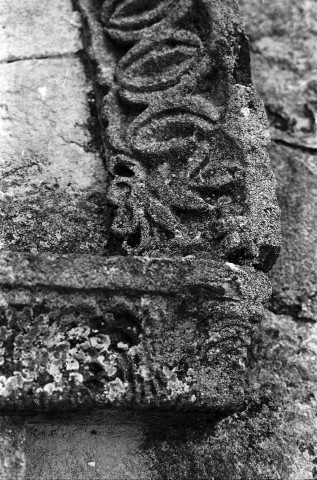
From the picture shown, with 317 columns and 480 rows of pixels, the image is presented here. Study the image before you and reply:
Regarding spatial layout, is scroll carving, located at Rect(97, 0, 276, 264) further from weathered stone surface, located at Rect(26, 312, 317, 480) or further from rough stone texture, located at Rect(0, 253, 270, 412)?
weathered stone surface, located at Rect(26, 312, 317, 480)

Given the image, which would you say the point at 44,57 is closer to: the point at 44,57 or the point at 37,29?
the point at 44,57

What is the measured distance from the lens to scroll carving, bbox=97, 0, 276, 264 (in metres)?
1.50

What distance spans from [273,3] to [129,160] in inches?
41.7

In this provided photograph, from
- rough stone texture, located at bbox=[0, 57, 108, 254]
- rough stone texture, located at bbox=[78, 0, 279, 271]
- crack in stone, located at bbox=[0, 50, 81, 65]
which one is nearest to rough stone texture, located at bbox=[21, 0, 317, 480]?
rough stone texture, located at bbox=[78, 0, 279, 271]

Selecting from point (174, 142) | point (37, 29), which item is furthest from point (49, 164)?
point (37, 29)

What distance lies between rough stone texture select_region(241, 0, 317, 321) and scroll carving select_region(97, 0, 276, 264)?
317 mm

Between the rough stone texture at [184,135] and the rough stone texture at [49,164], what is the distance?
76 mm

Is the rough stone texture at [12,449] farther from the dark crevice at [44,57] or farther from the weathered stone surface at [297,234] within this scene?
the dark crevice at [44,57]

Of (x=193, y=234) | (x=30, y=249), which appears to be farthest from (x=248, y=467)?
(x=30, y=249)

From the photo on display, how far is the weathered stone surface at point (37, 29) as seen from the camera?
1.88 m

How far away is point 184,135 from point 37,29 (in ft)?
1.99

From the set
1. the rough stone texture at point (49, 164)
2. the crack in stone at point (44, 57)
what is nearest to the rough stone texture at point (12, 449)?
the rough stone texture at point (49, 164)

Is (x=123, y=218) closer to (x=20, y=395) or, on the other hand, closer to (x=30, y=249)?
(x=30, y=249)

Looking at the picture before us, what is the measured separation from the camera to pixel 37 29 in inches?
75.6
